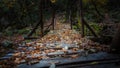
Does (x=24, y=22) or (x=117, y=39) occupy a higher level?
(x=24, y=22)

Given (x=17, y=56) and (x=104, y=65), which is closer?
(x=104, y=65)

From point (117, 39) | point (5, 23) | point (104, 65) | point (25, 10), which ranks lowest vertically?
point (104, 65)

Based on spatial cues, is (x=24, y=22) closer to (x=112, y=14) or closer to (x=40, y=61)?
(x=112, y=14)

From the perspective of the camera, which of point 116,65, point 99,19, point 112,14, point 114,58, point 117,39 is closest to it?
point 116,65

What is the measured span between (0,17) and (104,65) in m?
21.5

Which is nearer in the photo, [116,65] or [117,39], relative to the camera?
[116,65]

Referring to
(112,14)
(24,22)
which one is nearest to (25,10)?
(24,22)

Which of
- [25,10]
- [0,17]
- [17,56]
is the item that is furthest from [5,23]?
[17,56]

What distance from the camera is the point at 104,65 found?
551cm

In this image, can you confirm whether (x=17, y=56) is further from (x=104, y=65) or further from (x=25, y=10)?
(x=25, y=10)

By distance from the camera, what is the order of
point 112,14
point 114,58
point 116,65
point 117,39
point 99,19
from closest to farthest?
point 116,65 → point 114,58 → point 117,39 → point 99,19 → point 112,14

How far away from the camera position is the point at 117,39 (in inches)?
266

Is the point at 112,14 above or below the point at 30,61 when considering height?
above

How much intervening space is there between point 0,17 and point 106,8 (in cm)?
1457
